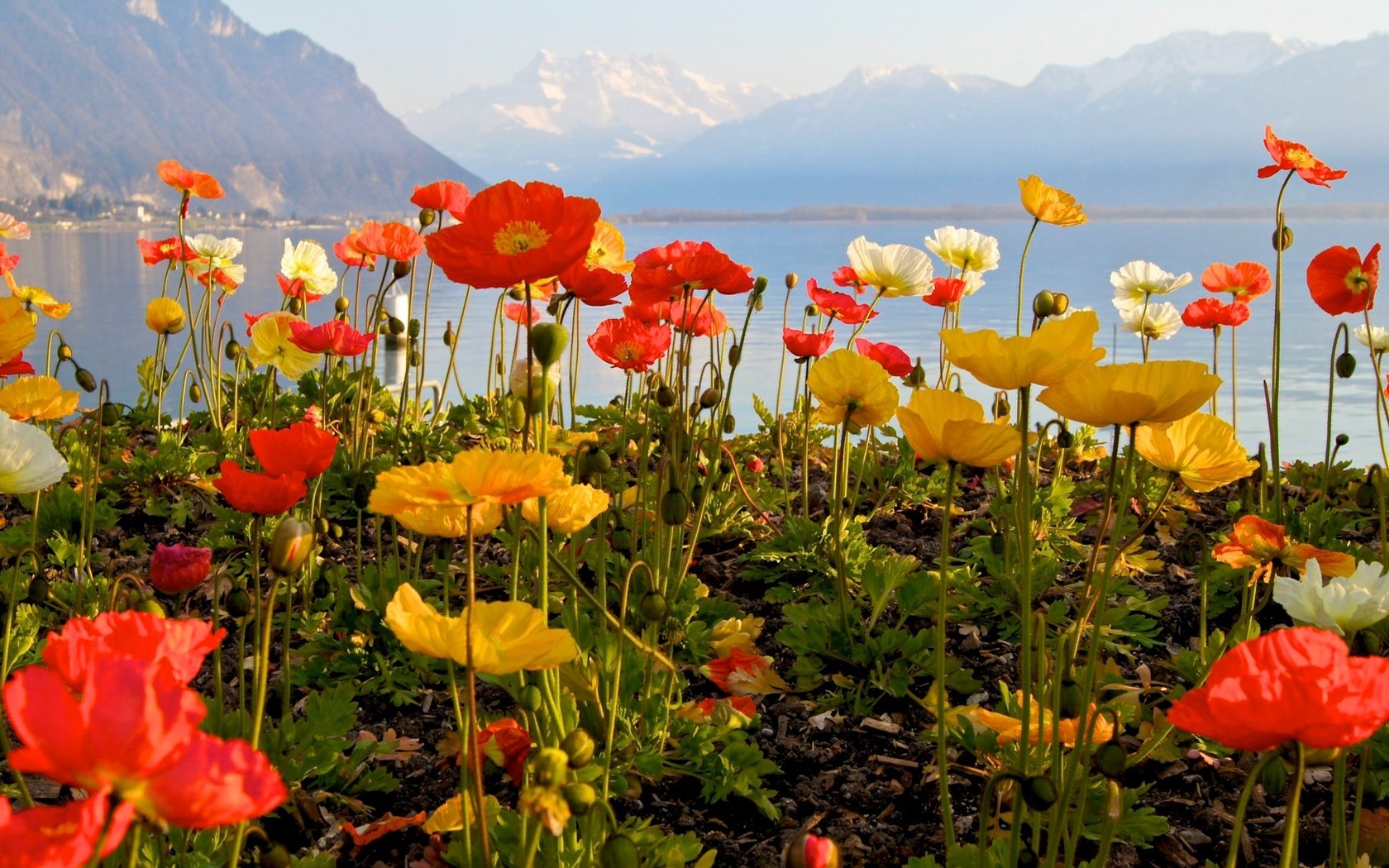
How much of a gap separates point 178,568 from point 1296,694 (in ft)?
3.54

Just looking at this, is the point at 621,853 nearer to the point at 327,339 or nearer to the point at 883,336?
the point at 327,339

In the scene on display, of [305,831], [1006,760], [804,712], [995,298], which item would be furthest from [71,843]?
[995,298]

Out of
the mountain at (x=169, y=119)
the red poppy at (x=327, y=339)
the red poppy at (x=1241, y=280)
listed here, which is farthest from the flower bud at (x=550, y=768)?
the mountain at (x=169, y=119)

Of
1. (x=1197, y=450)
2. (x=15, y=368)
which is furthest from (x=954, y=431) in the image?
(x=15, y=368)

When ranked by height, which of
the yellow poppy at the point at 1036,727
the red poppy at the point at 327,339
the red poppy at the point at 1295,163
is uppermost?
the red poppy at the point at 1295,163

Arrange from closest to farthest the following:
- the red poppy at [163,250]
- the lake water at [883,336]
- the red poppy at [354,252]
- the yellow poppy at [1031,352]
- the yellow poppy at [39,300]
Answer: the yellow poppy at [1031,352] → the red poppy at [354,252] → the yellow poppy at [39,300] → the red poppy at [163,250] → the lake water at [883,336]

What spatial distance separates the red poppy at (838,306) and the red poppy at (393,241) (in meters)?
0.86

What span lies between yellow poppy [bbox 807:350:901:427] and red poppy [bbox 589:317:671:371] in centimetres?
36

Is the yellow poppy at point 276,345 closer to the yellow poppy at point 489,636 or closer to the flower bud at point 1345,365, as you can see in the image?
the yellow poppy at point 489,636

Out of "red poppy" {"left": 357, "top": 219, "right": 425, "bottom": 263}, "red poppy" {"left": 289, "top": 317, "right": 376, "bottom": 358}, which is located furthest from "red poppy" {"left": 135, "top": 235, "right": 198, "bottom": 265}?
"red poppy" {"left": 289, "top": 317, "right": 376, "bottom": 358}

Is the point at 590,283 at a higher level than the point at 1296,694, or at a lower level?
higher

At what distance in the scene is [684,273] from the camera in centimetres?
159

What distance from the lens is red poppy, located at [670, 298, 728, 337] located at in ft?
6.15

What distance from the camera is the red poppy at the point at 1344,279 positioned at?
1.90 m
